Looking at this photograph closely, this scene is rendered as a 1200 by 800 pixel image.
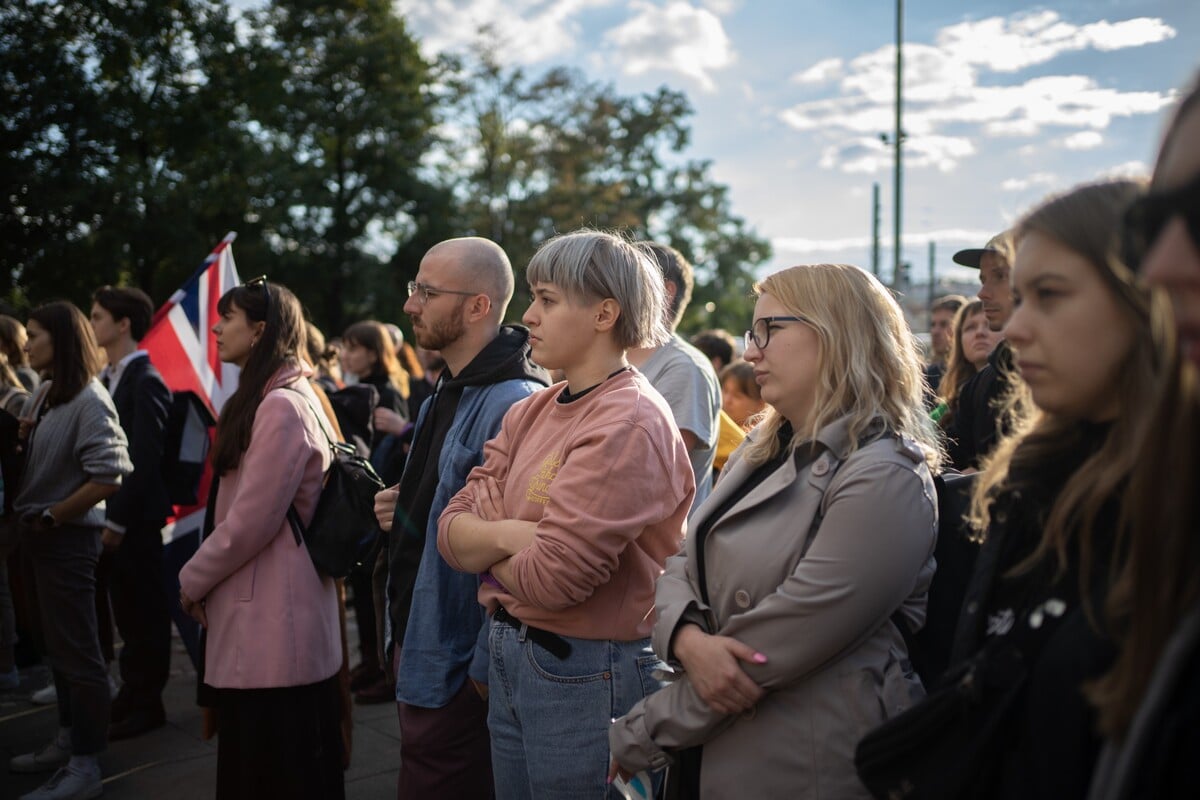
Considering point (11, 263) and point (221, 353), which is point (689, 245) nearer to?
point (11, 263)

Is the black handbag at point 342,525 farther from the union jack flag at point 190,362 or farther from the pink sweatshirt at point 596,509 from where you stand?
the union jack flag at point 190,362

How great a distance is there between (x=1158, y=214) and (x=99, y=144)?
25271 mm

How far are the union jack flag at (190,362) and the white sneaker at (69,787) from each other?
34.7 inches

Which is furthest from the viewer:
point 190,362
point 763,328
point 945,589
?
point 190,362

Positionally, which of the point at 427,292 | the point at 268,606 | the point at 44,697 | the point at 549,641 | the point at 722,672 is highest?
the point at 427,292

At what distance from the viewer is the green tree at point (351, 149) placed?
28.6 metres

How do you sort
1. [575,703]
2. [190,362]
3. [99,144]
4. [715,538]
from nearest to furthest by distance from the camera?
[715,538]
[575,703]
[190,362]
[99,144]

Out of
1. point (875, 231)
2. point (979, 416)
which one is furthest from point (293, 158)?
point (979, 416)

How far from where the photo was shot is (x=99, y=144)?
22.3m

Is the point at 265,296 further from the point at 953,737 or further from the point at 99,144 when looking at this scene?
the point at 99,144

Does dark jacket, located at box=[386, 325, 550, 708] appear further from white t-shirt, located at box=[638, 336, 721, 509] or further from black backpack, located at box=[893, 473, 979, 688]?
black backpack, located at box=[893, 473, 979, 688]

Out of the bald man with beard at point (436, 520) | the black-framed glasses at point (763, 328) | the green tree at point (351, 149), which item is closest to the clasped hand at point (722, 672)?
the black-framed glasses at point (763, 328)

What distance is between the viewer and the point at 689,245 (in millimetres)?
36719

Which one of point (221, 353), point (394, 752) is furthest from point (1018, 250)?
point (394, 752)
